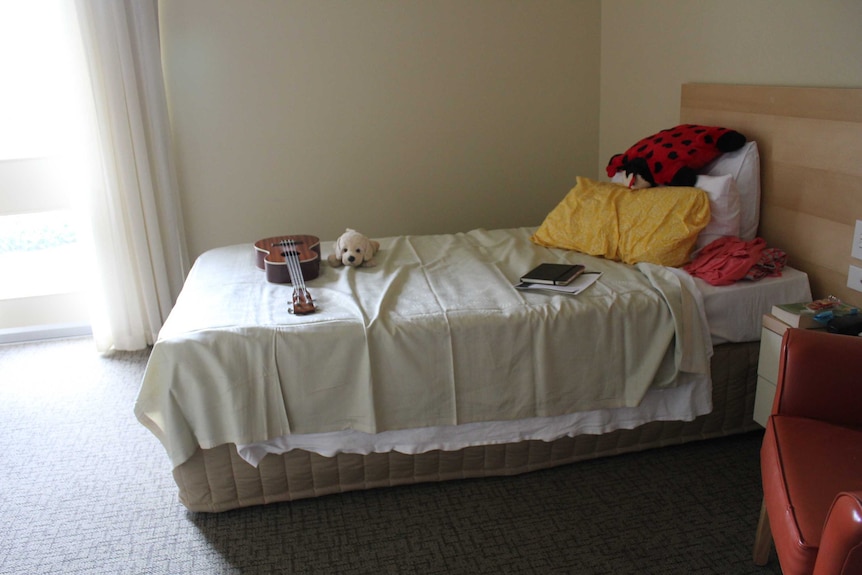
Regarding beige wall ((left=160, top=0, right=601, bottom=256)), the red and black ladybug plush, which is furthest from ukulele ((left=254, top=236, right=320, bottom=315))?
the red and black ladybug plush

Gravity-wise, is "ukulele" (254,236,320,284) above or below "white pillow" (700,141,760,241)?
below

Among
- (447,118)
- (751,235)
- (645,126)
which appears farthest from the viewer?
(447,118)

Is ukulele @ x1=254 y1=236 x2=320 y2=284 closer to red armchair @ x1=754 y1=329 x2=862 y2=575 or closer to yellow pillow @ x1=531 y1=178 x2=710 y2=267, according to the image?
yellow pillow @ x1=531 y1=178 x2=710 y2=267

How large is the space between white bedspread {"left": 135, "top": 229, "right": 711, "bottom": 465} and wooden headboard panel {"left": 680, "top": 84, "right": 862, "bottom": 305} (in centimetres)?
49

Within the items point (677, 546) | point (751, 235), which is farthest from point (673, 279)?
point (677, 546)

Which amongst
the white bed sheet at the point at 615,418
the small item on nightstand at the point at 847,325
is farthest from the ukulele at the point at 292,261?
the small item on nightstand at the point at 847,325

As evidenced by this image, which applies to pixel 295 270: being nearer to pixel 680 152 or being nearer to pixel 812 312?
pixel 680 152

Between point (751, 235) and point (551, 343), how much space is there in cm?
100

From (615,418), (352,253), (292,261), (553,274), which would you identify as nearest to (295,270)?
(292,261)

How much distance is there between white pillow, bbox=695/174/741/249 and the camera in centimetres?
256

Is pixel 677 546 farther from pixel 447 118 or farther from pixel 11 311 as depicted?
pixel 11 311

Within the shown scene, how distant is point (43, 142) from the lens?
140 inches

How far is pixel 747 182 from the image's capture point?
2621 mm

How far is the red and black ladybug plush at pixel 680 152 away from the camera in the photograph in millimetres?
2684
